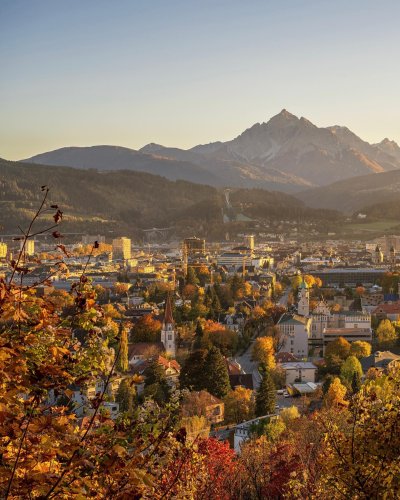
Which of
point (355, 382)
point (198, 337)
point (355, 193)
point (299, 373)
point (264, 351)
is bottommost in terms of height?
point (299, 373)

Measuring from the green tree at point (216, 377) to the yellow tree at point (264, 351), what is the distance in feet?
11.2

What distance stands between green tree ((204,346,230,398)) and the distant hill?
58563 millimetres

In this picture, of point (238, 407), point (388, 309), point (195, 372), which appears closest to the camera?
point (238, 407)

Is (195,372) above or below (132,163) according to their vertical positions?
below

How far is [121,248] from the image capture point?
2527 inches

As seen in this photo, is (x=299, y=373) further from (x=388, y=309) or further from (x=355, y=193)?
(x=355, y=193)

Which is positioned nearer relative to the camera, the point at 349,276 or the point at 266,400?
the point at 266,400

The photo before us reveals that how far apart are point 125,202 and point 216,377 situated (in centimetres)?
8784

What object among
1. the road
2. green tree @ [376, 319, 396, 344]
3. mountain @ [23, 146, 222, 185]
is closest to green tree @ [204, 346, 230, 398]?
green tree @ [376, 319, 396, 344]

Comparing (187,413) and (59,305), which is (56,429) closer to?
(59,305)

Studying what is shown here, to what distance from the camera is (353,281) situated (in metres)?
40.2

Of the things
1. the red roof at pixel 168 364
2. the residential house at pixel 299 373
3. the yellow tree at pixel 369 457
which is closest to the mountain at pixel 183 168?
the residential house at pixel 299 373

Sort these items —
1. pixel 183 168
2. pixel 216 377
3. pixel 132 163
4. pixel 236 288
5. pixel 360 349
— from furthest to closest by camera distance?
1. pixel 132 163
2. pixel 183 168
3. pixel 236 288
4. pixel 360 349
5. pixel 216 377

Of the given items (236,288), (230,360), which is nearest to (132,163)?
(236,288)
